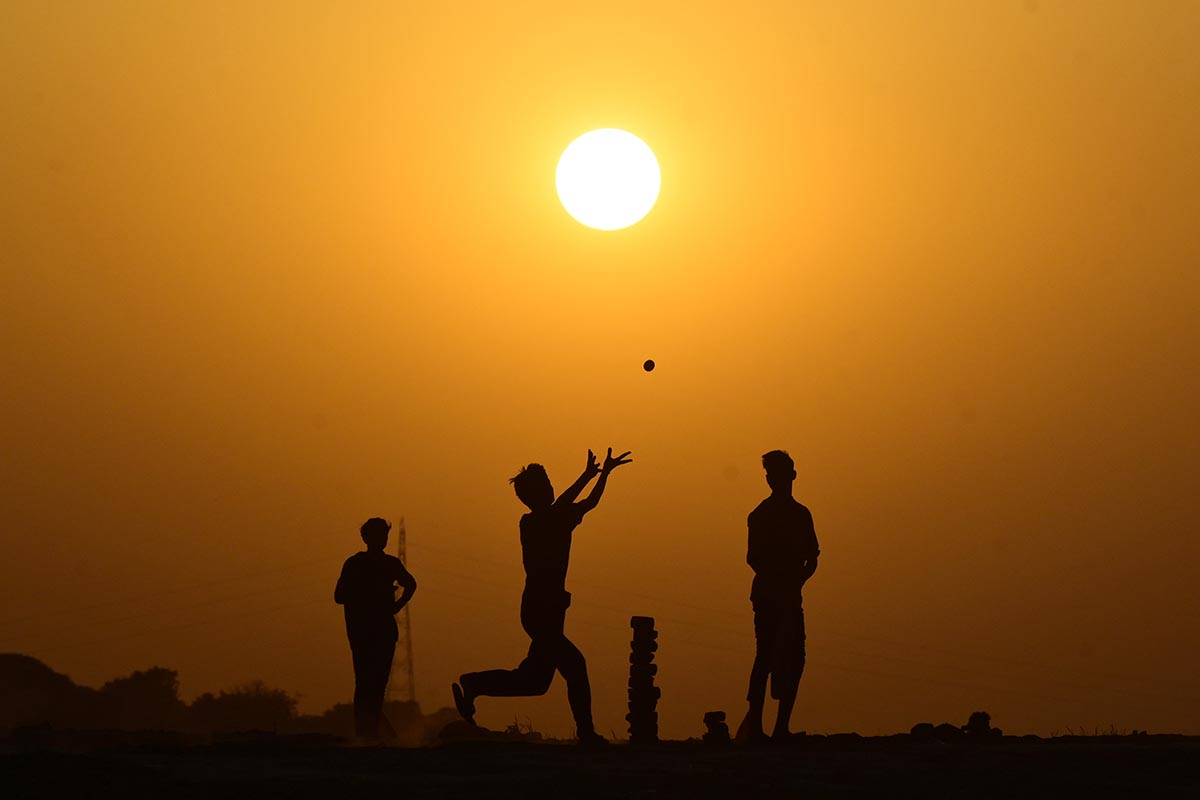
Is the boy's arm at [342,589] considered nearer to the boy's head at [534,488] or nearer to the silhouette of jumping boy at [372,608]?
the silhouette of jumping boy at [372,608]

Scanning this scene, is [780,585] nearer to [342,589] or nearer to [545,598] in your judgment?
[545,598]

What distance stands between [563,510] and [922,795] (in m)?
4.99

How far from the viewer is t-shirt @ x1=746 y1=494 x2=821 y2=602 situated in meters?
15.6

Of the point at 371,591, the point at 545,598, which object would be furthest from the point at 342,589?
the point at 545,598

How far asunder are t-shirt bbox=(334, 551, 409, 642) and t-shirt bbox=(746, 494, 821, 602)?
3306mm

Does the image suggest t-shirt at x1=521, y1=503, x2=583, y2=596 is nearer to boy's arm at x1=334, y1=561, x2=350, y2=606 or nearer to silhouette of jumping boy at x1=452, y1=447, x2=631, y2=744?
silhouette of jumping boy at x1=452, y1=447, x2=631, y2=744

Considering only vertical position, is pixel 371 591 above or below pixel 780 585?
above

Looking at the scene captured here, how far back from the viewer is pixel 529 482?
15141 millimetres

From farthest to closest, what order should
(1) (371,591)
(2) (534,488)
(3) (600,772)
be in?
1. (1) (371,591)
2. (2) (534,488)
3. (3) (600,772)

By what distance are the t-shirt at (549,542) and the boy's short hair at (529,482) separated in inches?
5.4

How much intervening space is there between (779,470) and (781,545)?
61 centimetres

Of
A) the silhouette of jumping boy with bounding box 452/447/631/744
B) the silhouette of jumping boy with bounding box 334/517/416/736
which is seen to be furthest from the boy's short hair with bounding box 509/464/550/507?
the silhouette of jumping boy with bounding box 334/517/416/736

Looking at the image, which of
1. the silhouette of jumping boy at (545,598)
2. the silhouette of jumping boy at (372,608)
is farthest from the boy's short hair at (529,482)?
→ the silhouette of jumping boy at (372,608)

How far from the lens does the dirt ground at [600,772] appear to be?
423 inches
